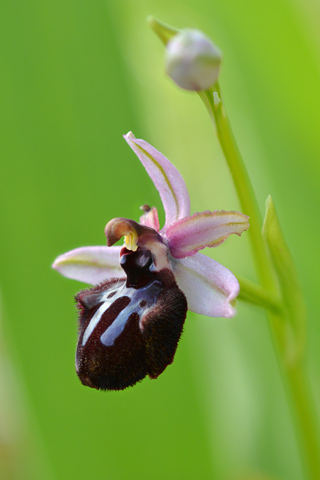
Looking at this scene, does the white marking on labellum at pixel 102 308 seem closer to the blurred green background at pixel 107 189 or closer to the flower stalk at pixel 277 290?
the flower stalk at pixel 277 290

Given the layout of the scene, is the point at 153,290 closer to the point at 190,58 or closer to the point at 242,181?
the point at 242,181

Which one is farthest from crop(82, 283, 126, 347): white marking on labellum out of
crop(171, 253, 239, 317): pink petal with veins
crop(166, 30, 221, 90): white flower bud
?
crop(166, 30, 221, 90): white flower bud

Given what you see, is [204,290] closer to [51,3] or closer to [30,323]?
[30,323]

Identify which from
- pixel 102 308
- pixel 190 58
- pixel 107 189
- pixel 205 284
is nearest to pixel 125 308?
pixel 102 308

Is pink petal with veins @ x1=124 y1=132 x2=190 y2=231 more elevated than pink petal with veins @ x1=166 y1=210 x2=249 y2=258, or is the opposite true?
pink petal with veins @ x1=124 y1=132 x2=190 y2=231

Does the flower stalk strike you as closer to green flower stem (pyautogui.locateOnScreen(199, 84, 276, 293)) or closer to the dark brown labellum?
green flower stem (pyautogui.locateOnScreen(199, 84, 276, 293))

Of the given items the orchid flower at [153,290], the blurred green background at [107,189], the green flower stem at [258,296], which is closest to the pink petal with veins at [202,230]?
the orchid flower at [153,290]

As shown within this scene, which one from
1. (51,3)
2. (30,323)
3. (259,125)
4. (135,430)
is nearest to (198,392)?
(135,430)
